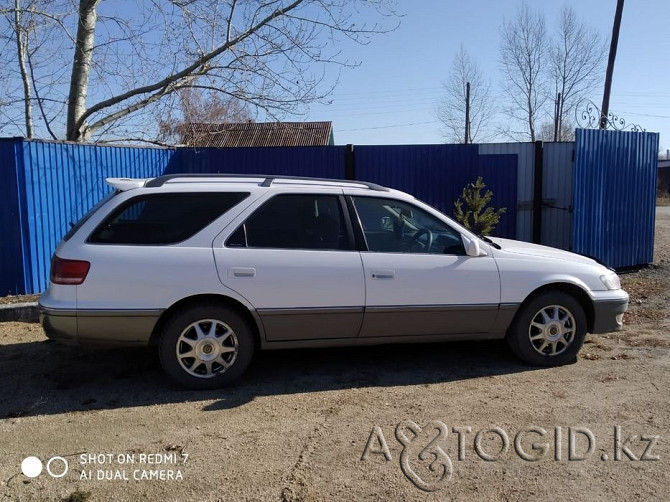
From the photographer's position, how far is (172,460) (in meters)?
3.76

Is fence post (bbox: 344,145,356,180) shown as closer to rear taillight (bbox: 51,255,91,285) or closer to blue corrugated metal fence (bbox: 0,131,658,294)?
blue corrugated metal fence (bbox: 0,131,658,294)

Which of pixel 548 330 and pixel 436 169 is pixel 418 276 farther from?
pixel 436 169

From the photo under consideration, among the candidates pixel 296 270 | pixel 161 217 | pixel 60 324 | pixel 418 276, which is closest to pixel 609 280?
pixel 418 276

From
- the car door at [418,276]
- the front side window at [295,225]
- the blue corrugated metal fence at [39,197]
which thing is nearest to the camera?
the front side window at [295,225]

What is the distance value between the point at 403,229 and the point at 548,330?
5.22ft

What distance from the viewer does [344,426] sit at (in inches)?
167

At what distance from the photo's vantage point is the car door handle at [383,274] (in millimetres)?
5008

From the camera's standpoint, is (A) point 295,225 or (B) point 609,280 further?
(B) point 609,280

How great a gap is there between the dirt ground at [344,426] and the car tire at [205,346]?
158 mm

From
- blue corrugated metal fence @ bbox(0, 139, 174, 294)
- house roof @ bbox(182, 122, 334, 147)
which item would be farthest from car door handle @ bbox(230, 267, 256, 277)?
house roof @ bbox(182, 122, 334, 147)

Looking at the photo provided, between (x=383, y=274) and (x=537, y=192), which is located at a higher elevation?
(x=537, y=192)

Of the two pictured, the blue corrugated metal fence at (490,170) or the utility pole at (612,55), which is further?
the utility pole at (612,55)

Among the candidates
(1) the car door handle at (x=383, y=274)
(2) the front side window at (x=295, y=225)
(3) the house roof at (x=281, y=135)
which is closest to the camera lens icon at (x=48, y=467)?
(2) the front side window at (x=295, y=225)

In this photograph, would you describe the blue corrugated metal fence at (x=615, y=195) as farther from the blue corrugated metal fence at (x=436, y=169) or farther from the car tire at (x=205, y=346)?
the car tire at (x=205, y=346)
